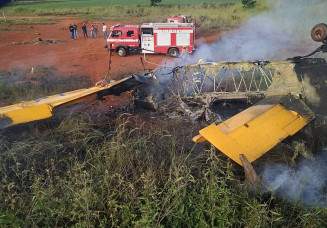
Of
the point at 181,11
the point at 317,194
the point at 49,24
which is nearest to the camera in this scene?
the point at 317,194

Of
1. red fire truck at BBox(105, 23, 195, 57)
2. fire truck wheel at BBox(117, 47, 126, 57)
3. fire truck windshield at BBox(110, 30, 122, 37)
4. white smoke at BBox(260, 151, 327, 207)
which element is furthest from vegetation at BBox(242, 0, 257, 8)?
white smoke at BBox(260, 151, 327, 207)

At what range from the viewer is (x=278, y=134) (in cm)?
579

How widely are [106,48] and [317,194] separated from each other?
62.9 ft

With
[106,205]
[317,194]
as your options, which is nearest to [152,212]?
[106,205]

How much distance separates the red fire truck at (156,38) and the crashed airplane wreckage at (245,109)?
9.01 metres

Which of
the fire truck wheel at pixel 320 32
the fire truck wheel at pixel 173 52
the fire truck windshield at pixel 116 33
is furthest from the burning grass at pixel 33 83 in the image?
the fire truck wheel at pixel 320 32

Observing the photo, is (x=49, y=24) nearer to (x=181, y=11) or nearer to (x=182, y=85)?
(x=181, y=11)

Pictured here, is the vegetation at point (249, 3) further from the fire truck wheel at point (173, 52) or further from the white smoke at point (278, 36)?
the fire truck wheel at point (173, 52)

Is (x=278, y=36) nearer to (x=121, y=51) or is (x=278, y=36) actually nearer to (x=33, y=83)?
(x=121, y=51)

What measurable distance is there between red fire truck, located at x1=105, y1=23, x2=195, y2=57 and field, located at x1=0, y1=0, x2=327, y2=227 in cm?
78

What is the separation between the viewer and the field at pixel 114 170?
3.92 metres

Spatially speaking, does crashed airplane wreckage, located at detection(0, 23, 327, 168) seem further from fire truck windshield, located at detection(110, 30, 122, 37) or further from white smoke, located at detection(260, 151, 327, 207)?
fire truck windshield, located at detection(110, 30, 122, 37)

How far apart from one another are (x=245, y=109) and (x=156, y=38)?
41.4ft

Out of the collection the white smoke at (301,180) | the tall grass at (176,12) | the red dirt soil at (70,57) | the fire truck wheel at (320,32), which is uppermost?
the tall grass at (176,12)
